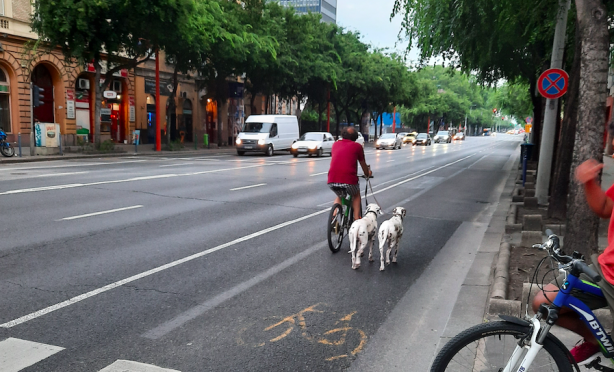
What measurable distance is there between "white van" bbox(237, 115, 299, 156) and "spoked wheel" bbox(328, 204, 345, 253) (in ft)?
73.6

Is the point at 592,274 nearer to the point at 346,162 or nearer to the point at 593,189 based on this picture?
the point at 593,189

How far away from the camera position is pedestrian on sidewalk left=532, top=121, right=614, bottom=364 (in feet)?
9.24

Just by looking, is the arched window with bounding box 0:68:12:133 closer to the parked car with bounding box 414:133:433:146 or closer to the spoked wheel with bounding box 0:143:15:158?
the spoked wheel with bounding box 0:143:15:158

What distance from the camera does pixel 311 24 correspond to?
135 ft

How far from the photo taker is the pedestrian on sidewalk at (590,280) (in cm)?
282

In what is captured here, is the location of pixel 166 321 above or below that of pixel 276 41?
below

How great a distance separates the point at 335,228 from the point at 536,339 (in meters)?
4.62

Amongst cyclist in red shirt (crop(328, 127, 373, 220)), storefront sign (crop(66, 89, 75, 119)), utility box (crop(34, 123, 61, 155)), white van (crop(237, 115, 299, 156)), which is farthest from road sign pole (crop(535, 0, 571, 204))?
storefront sign (crop(66, 89, 75, 119))

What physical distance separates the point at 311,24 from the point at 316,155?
1457 centimetres

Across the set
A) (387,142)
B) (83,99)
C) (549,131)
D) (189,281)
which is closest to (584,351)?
(189,281)

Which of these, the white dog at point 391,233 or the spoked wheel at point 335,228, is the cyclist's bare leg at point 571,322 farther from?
the spoked wheel at point 335,228

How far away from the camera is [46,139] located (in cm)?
2431

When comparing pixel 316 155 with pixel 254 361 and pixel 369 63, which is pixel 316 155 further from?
pixel 254 361

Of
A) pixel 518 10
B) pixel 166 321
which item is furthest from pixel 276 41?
pixel 166 321
